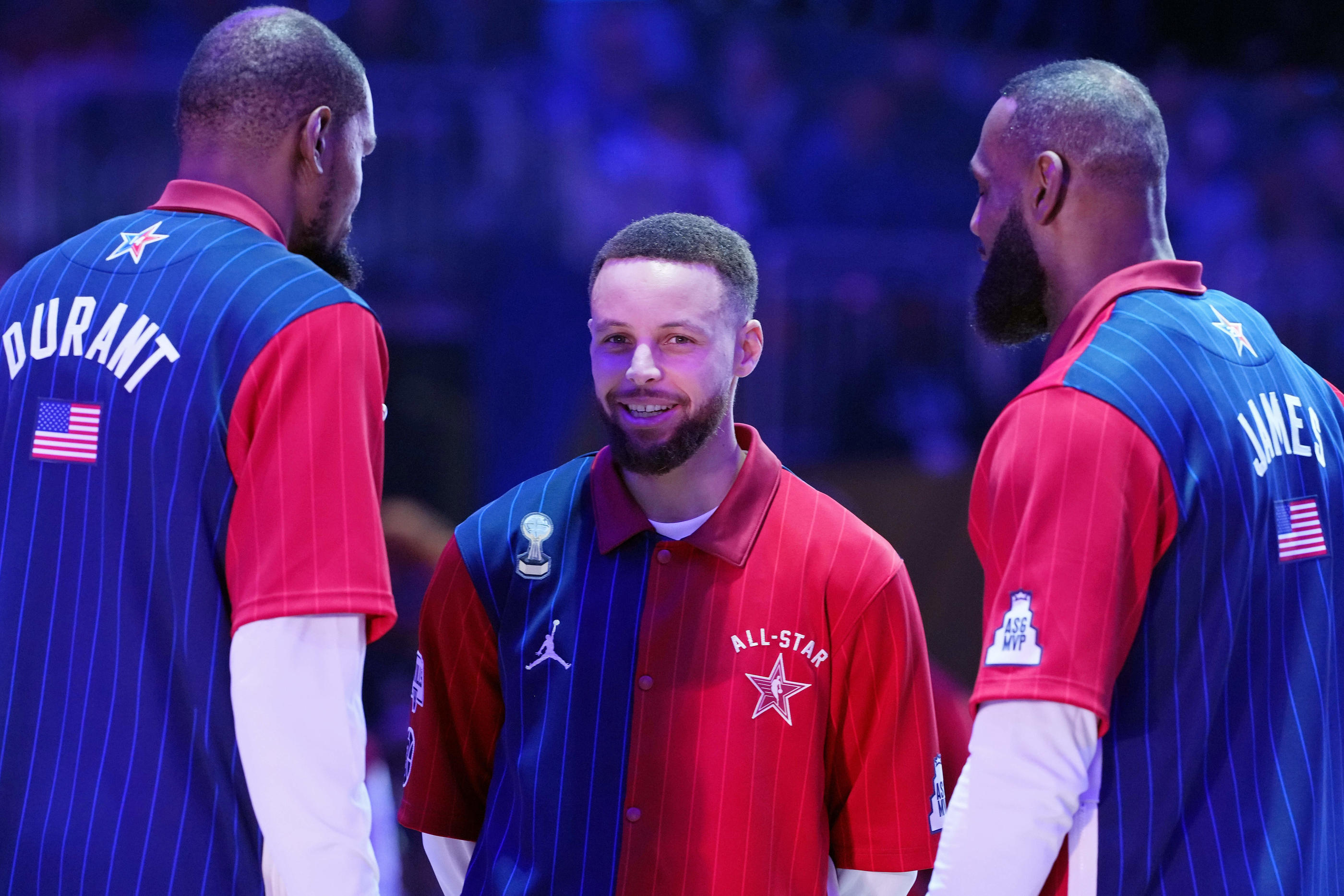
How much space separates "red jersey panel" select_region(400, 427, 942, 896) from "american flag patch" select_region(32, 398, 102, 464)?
2.21ft

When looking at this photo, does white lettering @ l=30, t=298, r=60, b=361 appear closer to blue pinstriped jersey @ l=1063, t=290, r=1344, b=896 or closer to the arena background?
Answer: blue pinstriped jersey @ l=1063, t=290, r=1344, b=896

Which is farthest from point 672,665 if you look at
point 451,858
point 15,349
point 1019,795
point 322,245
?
point 15,349

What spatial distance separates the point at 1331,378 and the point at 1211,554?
5630 mm

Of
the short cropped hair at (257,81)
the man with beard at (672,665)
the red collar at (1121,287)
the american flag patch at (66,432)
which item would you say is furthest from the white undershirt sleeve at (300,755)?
A: the red collar at (1121,287)

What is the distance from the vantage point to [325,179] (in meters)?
2.21

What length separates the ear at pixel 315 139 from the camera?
7.07 ft

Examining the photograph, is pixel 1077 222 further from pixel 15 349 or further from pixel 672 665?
pixel 15 349

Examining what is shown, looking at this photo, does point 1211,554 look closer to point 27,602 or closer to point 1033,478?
point 1033,478

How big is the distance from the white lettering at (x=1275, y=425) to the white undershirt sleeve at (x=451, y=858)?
56.4 inches

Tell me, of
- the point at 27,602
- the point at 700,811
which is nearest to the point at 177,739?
the point at 27,602

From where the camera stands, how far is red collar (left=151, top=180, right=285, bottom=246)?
209 cm

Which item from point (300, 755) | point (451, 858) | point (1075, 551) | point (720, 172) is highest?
point (720, 172)

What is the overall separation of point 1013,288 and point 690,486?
2.04ft

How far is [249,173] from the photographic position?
212 centimetres
